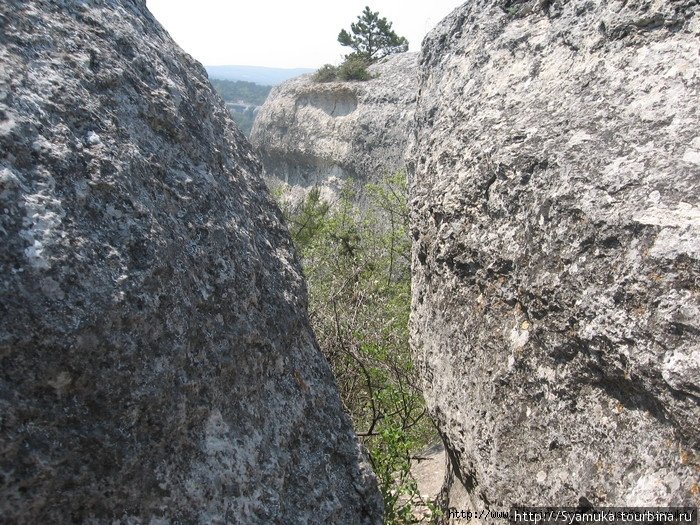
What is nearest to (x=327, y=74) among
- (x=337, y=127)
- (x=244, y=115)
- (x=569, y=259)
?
(x=337, y=127)

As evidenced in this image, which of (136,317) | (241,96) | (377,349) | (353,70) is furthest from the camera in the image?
(241,96)

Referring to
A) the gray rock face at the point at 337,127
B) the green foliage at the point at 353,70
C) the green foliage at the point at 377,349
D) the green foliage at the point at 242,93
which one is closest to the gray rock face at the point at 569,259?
the green foliage at the point at 377,349

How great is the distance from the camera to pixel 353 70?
52.3ft

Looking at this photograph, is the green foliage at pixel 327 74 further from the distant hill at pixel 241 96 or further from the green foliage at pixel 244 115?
the distant hill at pixel 241 96

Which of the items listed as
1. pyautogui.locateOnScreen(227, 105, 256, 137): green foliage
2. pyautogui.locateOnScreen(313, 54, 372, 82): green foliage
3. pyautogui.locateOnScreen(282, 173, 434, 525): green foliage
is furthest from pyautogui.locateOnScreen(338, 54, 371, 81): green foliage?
pyautogui.locateOnScreen(227, 105, 256, 137): green foliage

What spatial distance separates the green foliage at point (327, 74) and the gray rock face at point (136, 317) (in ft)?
48.5

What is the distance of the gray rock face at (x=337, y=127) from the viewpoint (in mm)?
13623

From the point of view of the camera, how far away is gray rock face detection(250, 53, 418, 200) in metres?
13.6

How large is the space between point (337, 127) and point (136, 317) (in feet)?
46.8

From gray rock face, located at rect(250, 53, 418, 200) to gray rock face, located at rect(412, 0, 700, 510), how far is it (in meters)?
9.59

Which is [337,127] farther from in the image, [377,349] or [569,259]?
[569,259]

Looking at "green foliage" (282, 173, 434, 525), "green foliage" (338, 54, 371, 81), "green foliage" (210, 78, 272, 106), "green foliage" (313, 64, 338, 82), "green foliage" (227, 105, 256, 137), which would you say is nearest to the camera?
"green foliage" (282, 173, 434, 525)

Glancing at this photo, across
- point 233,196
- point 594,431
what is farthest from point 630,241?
point 233,196

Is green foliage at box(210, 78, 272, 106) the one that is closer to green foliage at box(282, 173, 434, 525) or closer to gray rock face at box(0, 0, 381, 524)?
green foliage at box(282, 173, 434, 525)
